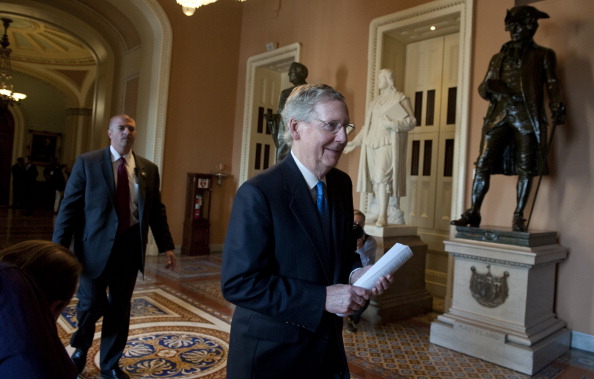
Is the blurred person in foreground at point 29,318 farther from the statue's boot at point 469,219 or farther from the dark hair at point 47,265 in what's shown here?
the statue's boot at point 469,219

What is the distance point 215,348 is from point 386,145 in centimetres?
291

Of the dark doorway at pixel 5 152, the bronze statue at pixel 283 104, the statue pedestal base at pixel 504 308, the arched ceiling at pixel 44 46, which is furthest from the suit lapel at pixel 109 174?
the dark doorway at pixel 5 152

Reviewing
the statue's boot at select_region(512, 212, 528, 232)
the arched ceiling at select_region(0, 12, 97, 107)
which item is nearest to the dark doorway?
the arched ceiling at select_region(0, 12, 97, 107)

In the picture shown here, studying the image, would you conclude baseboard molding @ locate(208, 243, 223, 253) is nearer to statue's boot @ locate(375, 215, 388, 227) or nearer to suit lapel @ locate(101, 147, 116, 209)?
statue's boot @ locate(375, 215, 388, 227)

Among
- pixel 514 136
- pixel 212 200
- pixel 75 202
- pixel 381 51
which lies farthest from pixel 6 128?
pixel 514 136

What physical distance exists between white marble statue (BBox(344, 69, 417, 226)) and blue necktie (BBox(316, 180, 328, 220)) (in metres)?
3.55

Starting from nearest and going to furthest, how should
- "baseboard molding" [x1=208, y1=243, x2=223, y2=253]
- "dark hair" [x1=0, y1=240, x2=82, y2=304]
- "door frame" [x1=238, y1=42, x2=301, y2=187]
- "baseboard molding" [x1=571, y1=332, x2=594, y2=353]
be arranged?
"dark hair" [x1=0, y1=240, x2=82, y2=304] < "baseboard molding" [x1=571, y1=332, x2=594, y2=353] < "door frame" [x1=238, y1=42, x2=301, y2=187] < "baseboard molding" [x1=208, y1=243, x2=223, y2=253]

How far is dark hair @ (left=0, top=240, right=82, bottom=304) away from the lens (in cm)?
104

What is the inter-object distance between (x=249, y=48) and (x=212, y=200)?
9.94 feet

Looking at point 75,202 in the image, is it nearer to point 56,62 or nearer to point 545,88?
point 545,88

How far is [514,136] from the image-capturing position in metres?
4.21

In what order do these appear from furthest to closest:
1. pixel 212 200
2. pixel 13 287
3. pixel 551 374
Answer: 1. pixel 212 200
2. pixel 551 374
3. pixel 13 287

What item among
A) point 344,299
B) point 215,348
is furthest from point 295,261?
point 215,348

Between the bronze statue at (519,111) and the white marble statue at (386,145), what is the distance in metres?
0.99
